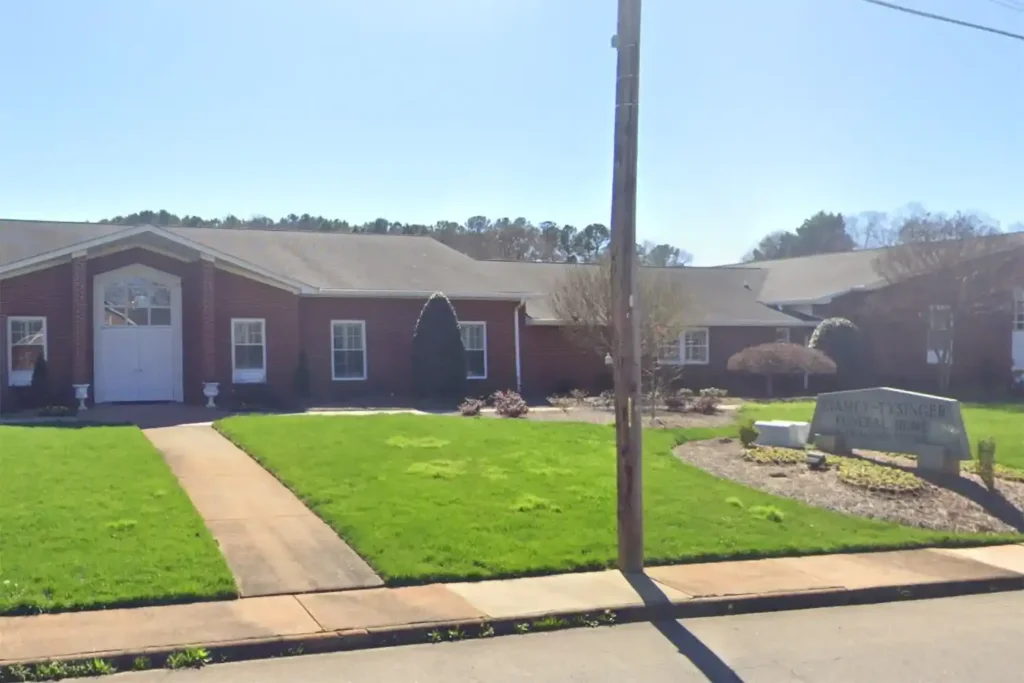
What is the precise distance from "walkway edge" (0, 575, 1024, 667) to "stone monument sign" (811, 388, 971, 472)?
4.76m

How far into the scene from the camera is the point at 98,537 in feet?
31.0

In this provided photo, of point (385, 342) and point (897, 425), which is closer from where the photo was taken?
point (897, 425)

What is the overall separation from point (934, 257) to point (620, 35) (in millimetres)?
29185

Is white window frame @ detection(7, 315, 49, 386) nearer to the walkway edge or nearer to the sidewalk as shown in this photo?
the sidewalk

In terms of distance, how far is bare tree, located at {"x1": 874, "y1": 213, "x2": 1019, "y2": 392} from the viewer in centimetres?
3503

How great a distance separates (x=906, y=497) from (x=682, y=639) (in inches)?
255

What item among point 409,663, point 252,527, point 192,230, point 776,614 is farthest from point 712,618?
point 192,230

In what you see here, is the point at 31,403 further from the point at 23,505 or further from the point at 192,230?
the point at 23,505

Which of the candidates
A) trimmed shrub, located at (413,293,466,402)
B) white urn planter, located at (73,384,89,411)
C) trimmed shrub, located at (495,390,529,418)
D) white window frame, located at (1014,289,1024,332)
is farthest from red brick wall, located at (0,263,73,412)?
white window frame, located at (1014,289,1024,332)

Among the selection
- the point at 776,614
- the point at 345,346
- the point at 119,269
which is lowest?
the point at 776,614

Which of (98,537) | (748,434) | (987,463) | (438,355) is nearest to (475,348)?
(438,355)

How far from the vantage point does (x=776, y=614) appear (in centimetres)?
852

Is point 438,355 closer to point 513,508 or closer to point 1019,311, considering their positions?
point 513,508

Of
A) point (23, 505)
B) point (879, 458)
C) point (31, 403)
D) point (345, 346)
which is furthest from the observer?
point (345, 346)
